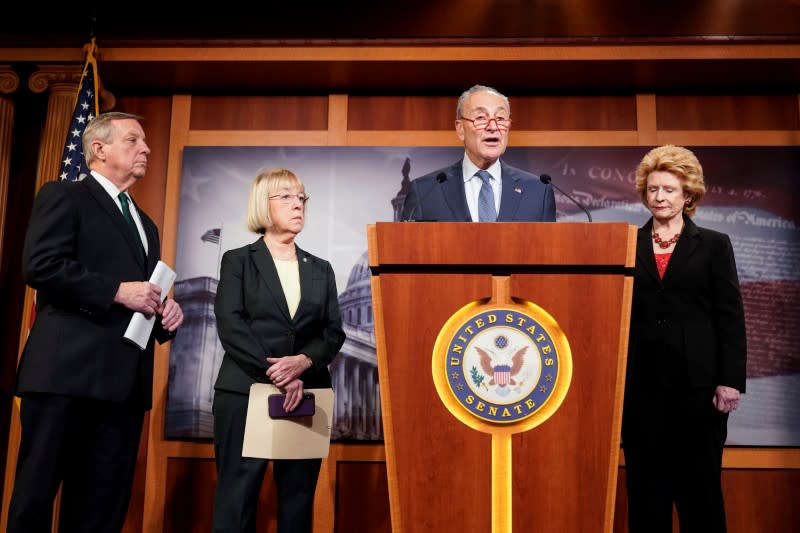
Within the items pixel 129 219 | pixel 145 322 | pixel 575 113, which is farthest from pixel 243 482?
pixel 575 113

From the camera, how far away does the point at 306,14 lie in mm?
3887

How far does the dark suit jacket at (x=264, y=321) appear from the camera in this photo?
2.62 meters

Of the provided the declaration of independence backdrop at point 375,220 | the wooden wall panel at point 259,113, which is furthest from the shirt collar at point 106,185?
the wooden wall panel at point 259,113

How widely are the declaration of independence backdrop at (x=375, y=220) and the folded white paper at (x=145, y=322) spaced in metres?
1.37

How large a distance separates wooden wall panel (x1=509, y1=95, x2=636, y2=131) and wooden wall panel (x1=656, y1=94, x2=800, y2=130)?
20 cm

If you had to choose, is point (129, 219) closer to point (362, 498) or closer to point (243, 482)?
point (243, 482)

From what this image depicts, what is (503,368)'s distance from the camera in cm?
173

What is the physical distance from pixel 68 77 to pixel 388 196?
1.86m

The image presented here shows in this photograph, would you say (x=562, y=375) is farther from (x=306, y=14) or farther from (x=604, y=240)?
(x=306, y=14)

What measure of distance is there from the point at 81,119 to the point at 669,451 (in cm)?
314

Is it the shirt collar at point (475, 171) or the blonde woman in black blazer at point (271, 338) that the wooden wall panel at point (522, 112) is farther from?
the shirt collar at point (475, 171)

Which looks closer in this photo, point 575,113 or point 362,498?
point 362,498

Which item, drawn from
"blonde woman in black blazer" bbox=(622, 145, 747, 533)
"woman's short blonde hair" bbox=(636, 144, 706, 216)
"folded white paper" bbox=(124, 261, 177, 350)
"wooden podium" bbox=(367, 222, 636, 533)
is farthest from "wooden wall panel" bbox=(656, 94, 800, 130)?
"folded white paper" bbox=(124, 261, 177, 350)

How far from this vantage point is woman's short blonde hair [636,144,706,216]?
2.69 m
